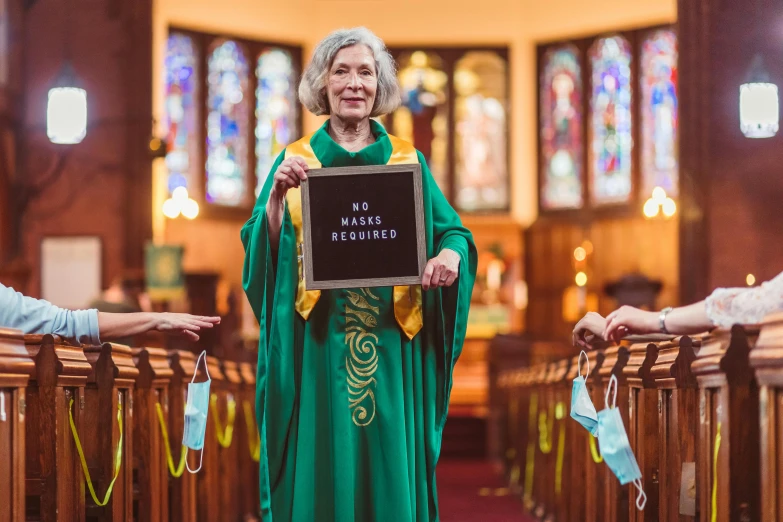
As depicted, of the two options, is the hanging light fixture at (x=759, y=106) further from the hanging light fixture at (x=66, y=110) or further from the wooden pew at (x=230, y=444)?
the hanging light fixture at (x=66, y=110)

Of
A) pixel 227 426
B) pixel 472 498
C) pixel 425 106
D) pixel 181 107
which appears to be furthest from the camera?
pixel 425 106

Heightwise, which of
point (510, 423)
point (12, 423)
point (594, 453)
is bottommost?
point (510, 423)

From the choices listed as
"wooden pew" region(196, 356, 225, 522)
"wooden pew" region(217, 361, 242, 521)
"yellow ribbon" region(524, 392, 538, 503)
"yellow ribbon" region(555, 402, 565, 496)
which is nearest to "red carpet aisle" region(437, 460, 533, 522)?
"yellow ribbon" region(524, 392, 538, 503)

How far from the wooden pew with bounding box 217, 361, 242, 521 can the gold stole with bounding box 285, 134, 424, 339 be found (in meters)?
2.32

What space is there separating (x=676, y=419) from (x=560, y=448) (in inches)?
111

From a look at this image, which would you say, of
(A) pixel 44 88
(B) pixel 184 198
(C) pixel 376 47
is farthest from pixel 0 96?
(C) pixel 376 47

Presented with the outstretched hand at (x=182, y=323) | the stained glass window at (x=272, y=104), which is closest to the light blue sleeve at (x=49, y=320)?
the outstretched hand at (x=182, y=323)

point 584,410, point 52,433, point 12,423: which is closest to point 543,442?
point 52,433

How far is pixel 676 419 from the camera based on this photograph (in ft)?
12.2

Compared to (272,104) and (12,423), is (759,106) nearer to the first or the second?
(12,423)

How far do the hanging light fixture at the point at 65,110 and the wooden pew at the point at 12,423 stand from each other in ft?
24.4

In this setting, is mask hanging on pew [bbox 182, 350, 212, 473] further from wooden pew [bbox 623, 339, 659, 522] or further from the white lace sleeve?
the white lace sleeve

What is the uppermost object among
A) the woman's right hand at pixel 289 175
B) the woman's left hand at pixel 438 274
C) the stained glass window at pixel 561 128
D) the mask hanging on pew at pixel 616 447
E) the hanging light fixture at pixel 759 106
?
the stained glass window at pixel 561 128

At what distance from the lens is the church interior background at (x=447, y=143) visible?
40.8 ft
